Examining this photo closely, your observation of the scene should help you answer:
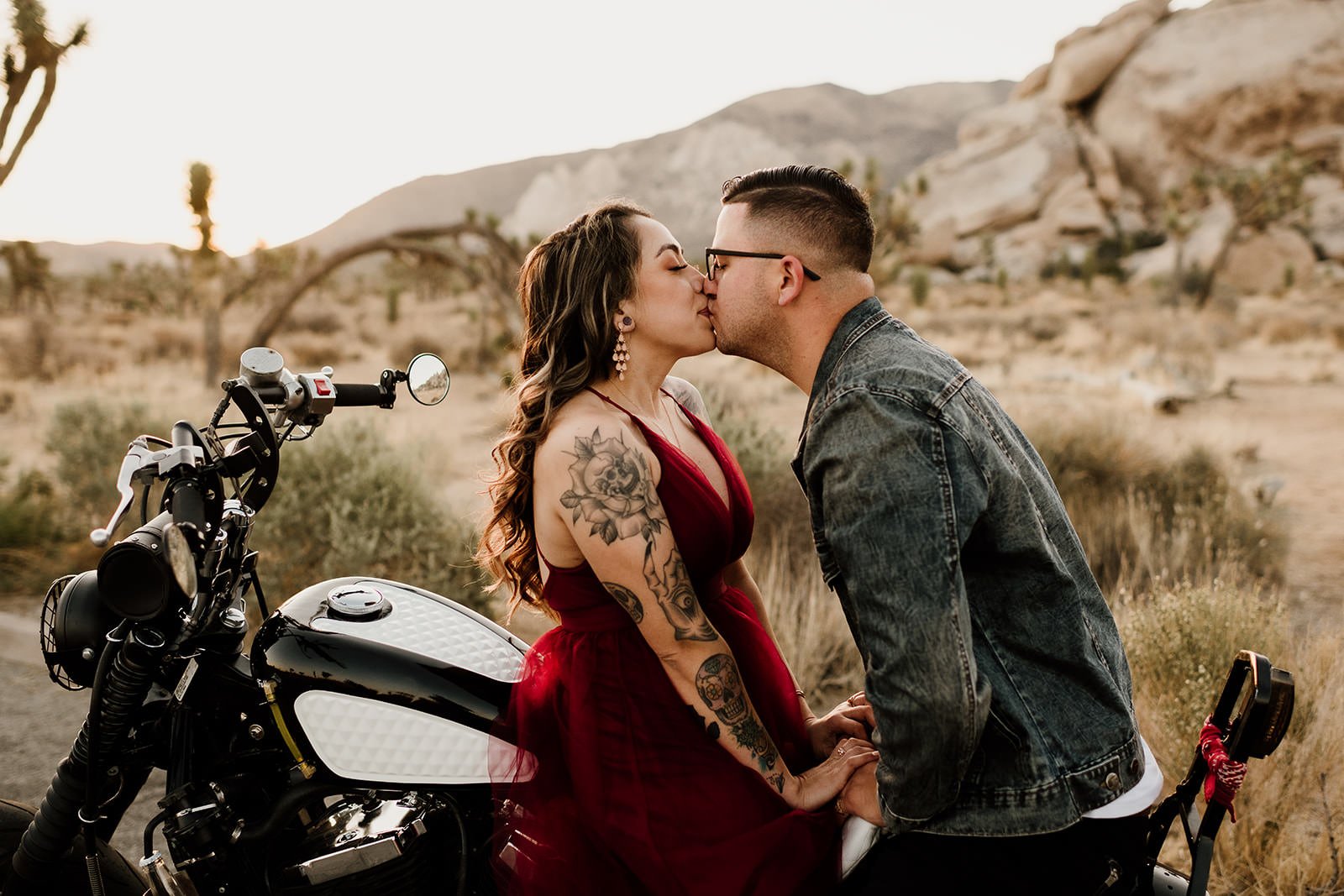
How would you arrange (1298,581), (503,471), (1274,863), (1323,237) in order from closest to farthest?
(503,471), (1274,863), (1298,581), (1323,237)

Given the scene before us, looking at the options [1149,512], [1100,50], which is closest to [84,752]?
[1149,512]

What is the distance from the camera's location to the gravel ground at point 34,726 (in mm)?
3756

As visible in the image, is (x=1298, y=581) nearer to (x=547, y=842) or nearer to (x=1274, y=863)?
(x=1274, y=863)

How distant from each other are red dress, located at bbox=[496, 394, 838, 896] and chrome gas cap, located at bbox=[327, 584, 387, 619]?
1.19 feet

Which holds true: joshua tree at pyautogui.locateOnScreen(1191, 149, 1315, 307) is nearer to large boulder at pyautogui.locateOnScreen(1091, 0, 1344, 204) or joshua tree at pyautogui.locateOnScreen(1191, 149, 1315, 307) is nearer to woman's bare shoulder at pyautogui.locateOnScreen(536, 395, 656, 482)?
large boulder at pyautogui.locateOnScreen(1091, 0, 1344, 204)

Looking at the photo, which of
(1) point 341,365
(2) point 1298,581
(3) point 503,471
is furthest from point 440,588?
(1) point 341,365

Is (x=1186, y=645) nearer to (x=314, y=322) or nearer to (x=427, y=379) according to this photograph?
(x=427, y=379)

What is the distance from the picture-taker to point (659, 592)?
209 centimetres

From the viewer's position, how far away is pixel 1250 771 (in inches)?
129

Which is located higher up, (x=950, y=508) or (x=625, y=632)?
(x=950, y=508)

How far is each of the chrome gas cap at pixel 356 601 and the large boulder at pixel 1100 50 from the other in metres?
64.6

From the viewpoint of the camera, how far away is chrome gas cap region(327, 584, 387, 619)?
2039 mm

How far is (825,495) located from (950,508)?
0.72 feet

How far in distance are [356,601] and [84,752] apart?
0.57 meters
